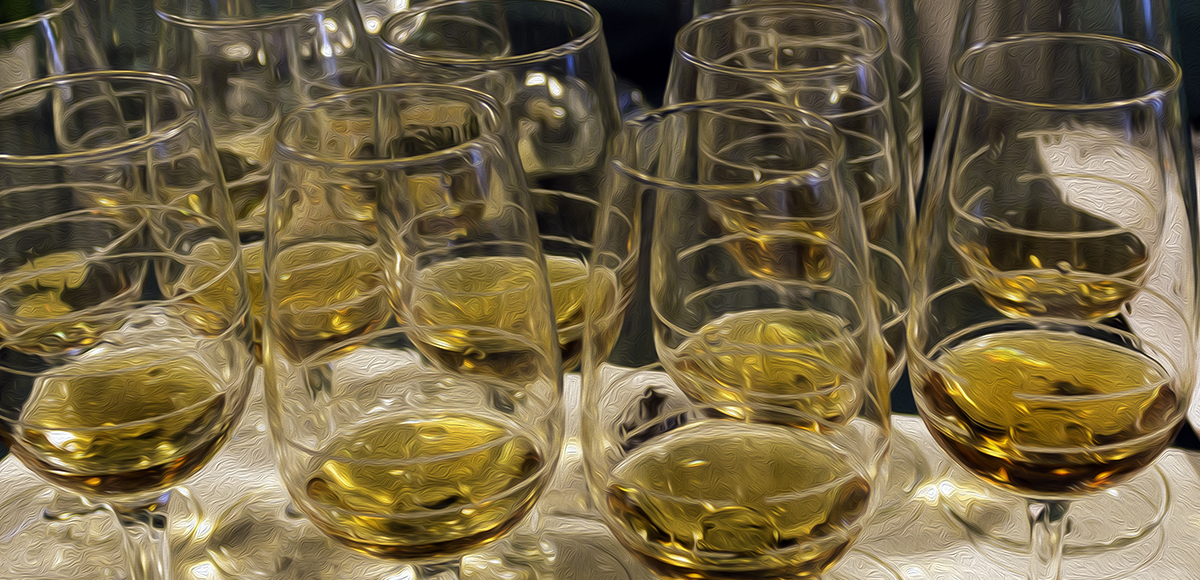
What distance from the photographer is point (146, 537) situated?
28.0 inches

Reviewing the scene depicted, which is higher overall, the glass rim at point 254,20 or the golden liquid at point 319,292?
the glass rim at point 254,20

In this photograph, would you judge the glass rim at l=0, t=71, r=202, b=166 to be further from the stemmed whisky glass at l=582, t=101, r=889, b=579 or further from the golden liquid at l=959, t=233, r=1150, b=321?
the golden liquid at l=959, t=233, r=1150, b=321

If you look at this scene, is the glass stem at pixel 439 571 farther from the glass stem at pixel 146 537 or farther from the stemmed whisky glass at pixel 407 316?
the glass stem at pixel 146 537

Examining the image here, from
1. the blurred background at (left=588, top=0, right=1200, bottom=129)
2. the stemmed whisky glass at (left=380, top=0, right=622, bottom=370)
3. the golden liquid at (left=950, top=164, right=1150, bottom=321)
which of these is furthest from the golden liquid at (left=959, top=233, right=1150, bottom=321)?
the blurred background at (left=588, top=0, right=1200, bottom=129)

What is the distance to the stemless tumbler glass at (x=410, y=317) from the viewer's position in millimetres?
528

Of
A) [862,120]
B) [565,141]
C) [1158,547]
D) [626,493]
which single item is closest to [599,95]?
[565,141]

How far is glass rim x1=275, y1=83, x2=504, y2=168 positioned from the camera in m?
0.50

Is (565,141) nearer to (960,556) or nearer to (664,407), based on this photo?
(664,407)

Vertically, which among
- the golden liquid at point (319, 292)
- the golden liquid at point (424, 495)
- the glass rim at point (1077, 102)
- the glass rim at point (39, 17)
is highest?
the glass rim at point (1077, 102)

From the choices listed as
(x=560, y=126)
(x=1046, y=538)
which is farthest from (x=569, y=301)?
(x=1046, y=538)

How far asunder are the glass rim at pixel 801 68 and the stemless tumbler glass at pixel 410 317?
18 cm

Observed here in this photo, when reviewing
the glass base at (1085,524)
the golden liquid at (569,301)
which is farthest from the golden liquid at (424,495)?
the glass base at (1085,524)

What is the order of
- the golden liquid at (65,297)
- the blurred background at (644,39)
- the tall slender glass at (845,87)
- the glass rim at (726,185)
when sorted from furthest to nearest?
the blurred background at (644,39)
the tall slender glass at (845,87)
the golden liquid at (65,297)
the glass rim at (726,185)

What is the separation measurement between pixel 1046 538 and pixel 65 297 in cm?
55
